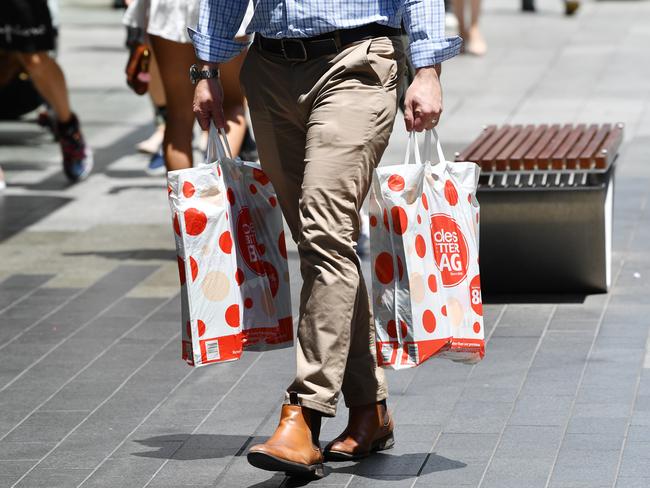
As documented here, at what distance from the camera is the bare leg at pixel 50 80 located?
9.58 m

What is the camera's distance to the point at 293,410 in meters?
4.34

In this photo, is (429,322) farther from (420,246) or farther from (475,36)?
(475,36)

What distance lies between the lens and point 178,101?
6.76 m

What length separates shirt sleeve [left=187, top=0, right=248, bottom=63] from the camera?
4629mm

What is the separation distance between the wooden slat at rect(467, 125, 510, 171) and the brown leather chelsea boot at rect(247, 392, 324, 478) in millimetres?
2323

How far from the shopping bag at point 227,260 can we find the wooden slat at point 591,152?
2060 mm

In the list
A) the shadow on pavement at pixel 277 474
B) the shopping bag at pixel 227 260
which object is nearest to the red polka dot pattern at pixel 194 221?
the shopping bag at pixel 227 260

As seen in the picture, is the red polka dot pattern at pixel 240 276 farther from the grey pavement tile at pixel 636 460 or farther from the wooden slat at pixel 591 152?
the wooden slat at pixel 591 152

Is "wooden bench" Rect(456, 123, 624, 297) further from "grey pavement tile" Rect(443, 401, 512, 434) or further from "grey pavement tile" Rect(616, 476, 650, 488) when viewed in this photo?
"grey pavement tile" Rect(616, 476, 650, 488)

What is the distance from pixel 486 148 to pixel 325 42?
2.47 metres

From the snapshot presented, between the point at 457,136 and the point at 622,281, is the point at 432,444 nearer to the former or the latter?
the point at 622,281

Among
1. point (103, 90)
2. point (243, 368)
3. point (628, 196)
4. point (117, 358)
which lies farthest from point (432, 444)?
point (103, 90)

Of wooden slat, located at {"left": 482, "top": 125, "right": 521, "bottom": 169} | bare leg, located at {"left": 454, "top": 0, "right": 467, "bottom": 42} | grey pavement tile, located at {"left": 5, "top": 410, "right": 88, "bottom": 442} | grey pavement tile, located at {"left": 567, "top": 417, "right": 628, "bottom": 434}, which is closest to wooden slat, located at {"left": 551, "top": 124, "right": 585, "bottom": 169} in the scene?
wooden slat, located at {"left": 482, "top": 125, "right": 521, "bottom": 169}

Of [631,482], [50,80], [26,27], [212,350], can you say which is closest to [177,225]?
[212,350]
